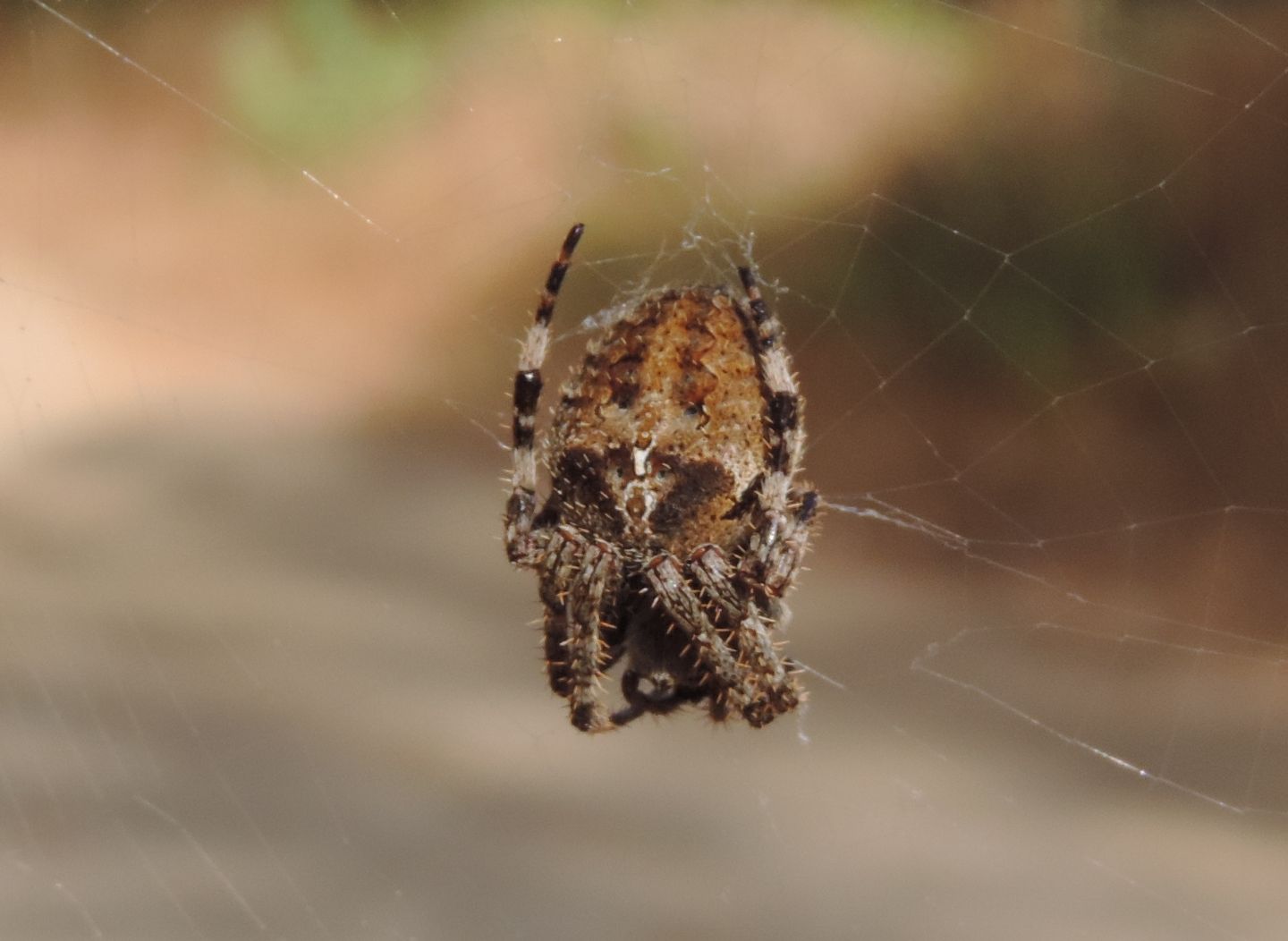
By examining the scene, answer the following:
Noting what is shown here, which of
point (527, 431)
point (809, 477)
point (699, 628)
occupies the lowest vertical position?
point (699, 628)

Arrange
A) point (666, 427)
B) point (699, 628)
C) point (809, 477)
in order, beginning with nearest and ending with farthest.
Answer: point (666, 427), point (699, 628), point (809, 477)

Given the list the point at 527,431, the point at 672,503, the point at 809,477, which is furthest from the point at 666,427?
the point at 809,477

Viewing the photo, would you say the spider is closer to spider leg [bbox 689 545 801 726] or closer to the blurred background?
spider leg [bbox 689 545 801 726]

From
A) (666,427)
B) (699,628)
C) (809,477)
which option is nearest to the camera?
(666,427)

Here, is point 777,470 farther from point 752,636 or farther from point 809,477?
point 809,477

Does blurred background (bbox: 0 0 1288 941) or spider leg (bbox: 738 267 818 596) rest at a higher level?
blurred background (bbox: 0 0 1288 941)

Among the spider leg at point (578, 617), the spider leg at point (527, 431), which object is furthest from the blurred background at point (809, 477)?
the spider leg at point (578, 617)

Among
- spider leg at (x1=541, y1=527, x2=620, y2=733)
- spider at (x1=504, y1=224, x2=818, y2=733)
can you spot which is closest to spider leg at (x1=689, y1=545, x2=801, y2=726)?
spider at (x1=504, y1=224, x2=818, y2=733)
